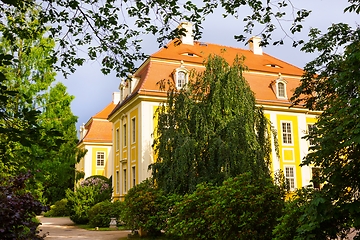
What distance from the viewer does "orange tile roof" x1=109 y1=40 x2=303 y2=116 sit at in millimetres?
21859

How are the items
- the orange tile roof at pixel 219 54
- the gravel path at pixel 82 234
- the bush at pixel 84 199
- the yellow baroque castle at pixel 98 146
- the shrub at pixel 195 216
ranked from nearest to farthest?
the shrub at pixel 195 216, the gravel path at pixel 82 234, the bush at pixel 84 199, the orange tile roof at pixel 219 54, the yellow baroque castle at pixel 98 146

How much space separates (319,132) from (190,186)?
25.3 feet

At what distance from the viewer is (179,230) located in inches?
400

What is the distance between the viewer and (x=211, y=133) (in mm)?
13719

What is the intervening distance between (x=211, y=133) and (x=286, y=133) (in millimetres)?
12731

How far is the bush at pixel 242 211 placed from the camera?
8.13 metres

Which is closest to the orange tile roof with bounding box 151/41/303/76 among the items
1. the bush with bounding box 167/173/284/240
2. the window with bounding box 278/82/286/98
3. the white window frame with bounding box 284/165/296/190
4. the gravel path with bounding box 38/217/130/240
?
the window with bounding box 278/82/286/98

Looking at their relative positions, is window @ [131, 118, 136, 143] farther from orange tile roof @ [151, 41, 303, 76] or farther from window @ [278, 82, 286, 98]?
window @ [278, 82, 286, 98]

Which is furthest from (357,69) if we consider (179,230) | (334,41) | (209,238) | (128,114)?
(128,114)

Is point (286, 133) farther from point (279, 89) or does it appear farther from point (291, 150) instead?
point (279, 89)

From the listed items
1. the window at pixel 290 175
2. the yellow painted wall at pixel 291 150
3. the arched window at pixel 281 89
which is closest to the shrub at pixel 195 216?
the yellow painted wall at pixel 291 150

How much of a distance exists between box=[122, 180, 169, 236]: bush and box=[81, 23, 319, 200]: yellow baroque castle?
719cm

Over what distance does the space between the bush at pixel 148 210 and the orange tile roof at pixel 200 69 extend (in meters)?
7.28

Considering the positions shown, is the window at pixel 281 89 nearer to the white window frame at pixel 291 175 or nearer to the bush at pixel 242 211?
the white window frame at pixel 291 175
